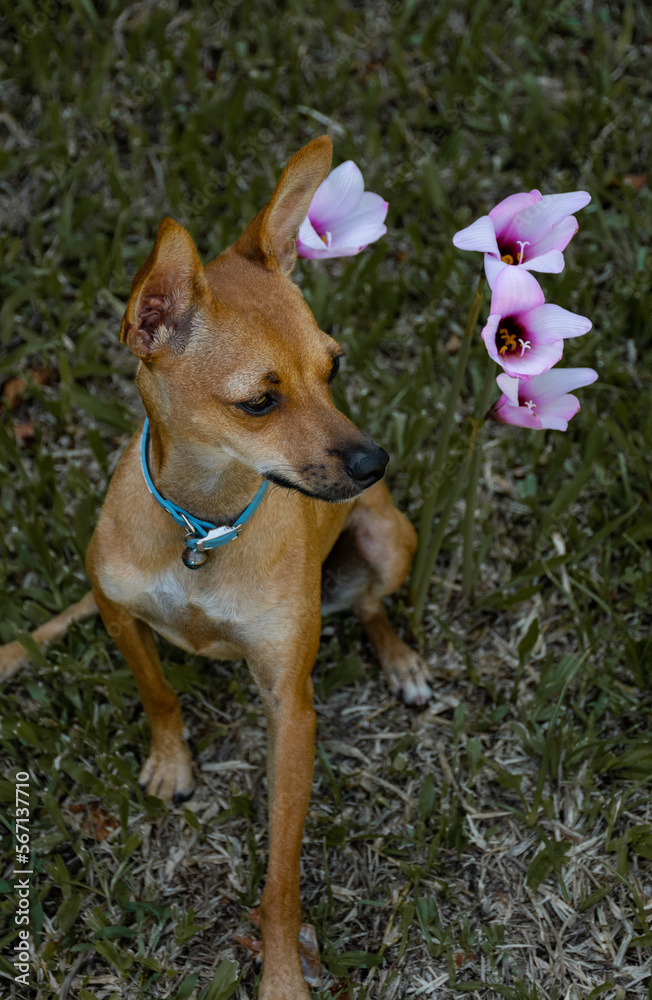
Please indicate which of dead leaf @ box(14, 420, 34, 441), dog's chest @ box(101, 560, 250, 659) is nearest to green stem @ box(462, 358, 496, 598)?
dog's chest @ box(101, 560, 250, 659)

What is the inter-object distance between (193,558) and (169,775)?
1.11 metres

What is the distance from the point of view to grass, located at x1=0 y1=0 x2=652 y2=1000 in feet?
10.6

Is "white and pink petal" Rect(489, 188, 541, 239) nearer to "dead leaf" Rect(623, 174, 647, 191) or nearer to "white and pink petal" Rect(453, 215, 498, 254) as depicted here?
"white and pink petal" Rect(453, 215, 498, 254)

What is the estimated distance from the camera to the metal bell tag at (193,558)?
2.85m

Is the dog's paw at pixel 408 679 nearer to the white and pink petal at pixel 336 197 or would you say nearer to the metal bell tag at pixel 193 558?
the metal bell tag at pixel 193 558

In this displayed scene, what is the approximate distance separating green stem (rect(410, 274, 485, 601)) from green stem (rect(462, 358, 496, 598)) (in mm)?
100

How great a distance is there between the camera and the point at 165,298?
250 centimetres

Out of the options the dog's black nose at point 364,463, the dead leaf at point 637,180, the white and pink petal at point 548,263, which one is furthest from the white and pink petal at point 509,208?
the dead leaf at point 637,180

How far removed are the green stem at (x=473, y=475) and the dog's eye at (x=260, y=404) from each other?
703 millimetres

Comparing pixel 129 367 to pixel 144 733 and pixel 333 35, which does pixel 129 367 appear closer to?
pixel 144 733

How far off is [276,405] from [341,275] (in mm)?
2726

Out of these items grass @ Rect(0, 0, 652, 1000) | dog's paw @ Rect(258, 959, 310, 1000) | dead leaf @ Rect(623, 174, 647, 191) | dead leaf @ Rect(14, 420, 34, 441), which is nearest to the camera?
dog's paw @ Rect(258, 959, 310, 1000)

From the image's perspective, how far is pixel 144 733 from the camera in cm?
364

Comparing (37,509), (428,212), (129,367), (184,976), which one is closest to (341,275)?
(428,212)
